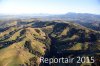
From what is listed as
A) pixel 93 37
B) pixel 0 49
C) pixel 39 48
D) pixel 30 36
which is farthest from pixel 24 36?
pixel 93 37

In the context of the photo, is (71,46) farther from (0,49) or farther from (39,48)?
(0,49)

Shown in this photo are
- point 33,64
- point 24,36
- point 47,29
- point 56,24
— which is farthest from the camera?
point 56,24

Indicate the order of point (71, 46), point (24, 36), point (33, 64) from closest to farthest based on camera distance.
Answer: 1. point (33, 64)
2. point (71, 46)
3. point (24, 36)

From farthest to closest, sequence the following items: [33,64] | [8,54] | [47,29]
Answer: [47,29] → [8,54] → [33,64]

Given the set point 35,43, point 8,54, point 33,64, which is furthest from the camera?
point 35,43

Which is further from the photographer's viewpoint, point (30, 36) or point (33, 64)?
point (30, 36)

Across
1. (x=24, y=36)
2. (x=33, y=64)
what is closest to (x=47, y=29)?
(x=24, y=36)

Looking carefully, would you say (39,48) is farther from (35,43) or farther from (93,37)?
(93,37)

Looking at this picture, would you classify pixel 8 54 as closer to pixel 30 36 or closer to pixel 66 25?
pixel 30 36

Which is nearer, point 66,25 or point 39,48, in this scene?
point 39,48
